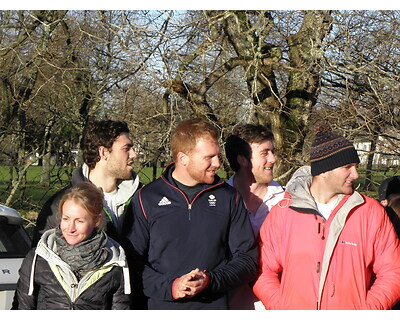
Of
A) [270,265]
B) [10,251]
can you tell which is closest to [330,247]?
[270,265]

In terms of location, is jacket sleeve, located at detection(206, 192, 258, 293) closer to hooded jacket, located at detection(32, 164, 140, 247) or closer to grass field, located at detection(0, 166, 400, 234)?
hooded jacket, located at detection(32, 164, 140, 247)

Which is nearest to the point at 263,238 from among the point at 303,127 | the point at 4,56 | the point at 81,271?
the point at 81,271

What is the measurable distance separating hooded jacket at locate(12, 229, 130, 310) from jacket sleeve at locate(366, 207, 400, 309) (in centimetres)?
137

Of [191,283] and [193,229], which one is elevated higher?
[193,229]

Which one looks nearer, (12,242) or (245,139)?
(245,139)

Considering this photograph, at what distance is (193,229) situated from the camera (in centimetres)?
341

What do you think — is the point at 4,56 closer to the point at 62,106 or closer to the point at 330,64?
the point at 62,106

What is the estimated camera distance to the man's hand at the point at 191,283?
3.12 m

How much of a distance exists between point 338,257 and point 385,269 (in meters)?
0.27

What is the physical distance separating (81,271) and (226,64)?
555 centimetres

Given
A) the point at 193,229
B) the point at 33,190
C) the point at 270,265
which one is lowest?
the point at 33,190

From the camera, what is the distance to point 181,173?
139 inches

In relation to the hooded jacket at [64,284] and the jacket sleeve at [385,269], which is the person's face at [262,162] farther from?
the hooded jacket at [64,284]

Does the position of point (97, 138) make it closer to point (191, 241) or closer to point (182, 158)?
point (182, 158)
